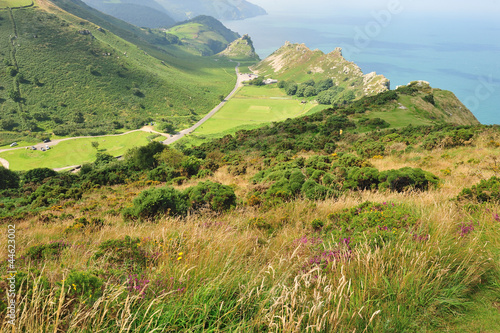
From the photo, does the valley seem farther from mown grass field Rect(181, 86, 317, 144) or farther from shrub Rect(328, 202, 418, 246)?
mown grass field Rect(181, 86, 317, 144)

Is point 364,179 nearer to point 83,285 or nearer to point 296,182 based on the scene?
point 296,182

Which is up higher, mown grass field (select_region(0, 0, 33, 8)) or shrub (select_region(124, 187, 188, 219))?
mown grass field (select_region(0, 0, 33, 8))

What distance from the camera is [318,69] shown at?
155000 millimetres

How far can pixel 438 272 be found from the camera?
234 centimetres

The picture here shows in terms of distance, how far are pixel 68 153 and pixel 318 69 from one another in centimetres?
13865

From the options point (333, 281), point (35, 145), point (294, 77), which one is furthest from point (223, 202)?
point (294, 77)

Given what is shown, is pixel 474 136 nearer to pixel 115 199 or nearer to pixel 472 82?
pixel 115 199

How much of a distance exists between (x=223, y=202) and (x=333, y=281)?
8.14 meters

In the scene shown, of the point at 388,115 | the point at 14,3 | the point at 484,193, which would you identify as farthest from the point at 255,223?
the point at 14,3

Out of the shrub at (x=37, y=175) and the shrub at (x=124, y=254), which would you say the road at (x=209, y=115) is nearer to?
the shrub at (x=37, y=175)

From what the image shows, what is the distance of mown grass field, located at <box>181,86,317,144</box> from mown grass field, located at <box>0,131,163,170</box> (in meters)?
19.1

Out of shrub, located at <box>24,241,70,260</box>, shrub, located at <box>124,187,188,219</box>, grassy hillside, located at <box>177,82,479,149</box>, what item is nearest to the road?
grassy hillside, located at <box>177,82,479,149</box>

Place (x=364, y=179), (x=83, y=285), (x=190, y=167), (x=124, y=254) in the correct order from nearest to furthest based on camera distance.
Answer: (x=83, y=285) → (x=124, y=254) → (x=364, y=179) → (x=190, y=167)

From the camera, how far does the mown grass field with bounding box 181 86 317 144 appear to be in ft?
281
